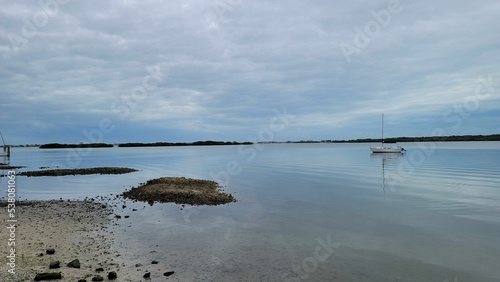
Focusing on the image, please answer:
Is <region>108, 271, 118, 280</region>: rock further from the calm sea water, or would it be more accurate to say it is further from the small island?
the small island

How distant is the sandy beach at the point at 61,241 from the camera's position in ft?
42.0

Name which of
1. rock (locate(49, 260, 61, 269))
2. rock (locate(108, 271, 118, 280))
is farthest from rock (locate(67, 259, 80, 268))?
rock (locate(108, 271, 118, 280))

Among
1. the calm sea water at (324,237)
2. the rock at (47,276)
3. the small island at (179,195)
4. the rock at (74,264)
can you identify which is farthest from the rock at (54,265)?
the small island at (179,195)

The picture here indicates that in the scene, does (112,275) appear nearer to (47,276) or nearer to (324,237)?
(47,276)

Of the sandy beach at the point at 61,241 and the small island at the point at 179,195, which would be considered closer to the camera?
the sandy beach at the point at 61,241

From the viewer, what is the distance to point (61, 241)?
55.9ft

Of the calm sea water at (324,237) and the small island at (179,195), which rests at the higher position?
Result: the small island at (179,195)

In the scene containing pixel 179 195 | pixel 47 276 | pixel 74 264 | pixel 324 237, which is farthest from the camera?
pixel 179 195

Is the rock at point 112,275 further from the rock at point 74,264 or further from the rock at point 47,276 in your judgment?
the rock at point 74,264

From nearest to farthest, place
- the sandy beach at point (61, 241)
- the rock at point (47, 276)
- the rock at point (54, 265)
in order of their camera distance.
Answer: the rock at point (47, 276) < the sandy beach at point (61, 241) < the rock at point (54, 265)

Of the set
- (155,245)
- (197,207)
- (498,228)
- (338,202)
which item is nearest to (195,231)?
(155,245)

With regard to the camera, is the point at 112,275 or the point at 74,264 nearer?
the point at 112,275


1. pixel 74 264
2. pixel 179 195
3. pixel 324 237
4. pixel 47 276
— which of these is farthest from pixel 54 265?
pixel 179 195

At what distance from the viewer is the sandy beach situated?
42.0 ft
